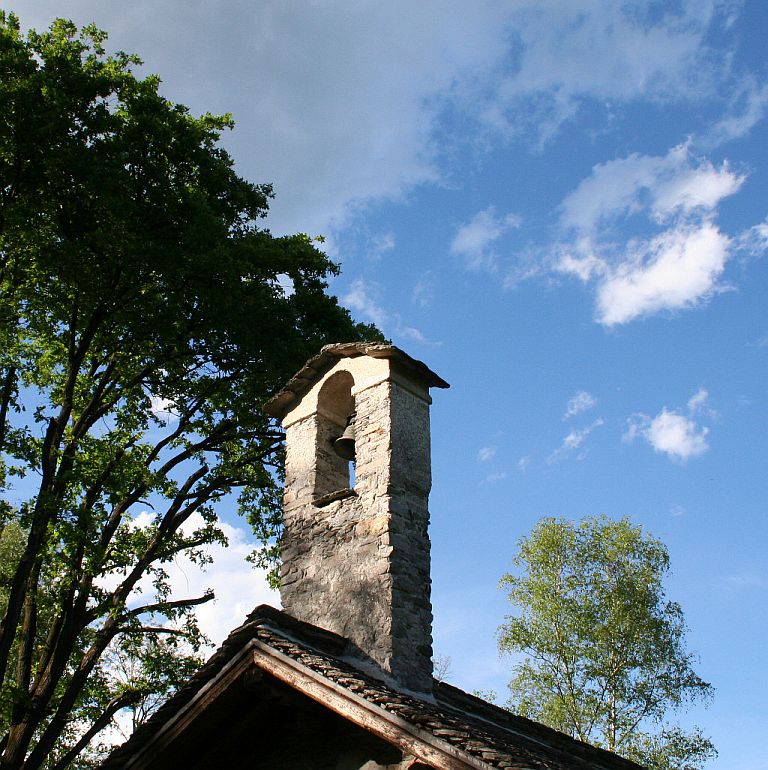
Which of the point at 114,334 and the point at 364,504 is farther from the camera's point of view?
the point at 114,334

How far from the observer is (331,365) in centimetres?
842

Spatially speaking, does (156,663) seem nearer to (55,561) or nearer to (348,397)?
(55,561)

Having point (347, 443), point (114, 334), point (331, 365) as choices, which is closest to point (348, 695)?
point (347, 443)

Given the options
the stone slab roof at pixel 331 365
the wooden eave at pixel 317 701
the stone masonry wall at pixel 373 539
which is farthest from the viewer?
the stone slab roof at pixel 331 365

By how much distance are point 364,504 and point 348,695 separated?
91.1 inches

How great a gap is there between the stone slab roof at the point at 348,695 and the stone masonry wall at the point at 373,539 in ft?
0.91

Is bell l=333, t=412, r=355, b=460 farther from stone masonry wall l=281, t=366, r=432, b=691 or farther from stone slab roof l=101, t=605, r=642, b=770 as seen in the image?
stone slab roof l=101, t=605, r=642, b=770

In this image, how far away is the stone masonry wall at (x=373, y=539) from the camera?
672 centimetres

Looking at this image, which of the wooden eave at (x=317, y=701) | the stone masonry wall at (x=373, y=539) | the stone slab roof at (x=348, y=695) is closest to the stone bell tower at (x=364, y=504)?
the stone masonry wall at (x=373, y=539)

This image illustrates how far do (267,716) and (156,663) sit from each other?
578 cm

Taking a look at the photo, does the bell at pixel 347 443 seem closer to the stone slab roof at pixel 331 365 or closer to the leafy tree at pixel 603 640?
the stone slab roof at pixel 331 365

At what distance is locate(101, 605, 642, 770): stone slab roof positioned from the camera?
485 centimetres

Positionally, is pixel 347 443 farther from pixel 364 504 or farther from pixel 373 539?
pixel 373 539

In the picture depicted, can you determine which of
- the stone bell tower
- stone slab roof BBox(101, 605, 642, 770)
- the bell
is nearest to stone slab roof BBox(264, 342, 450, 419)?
the stone bell tower
